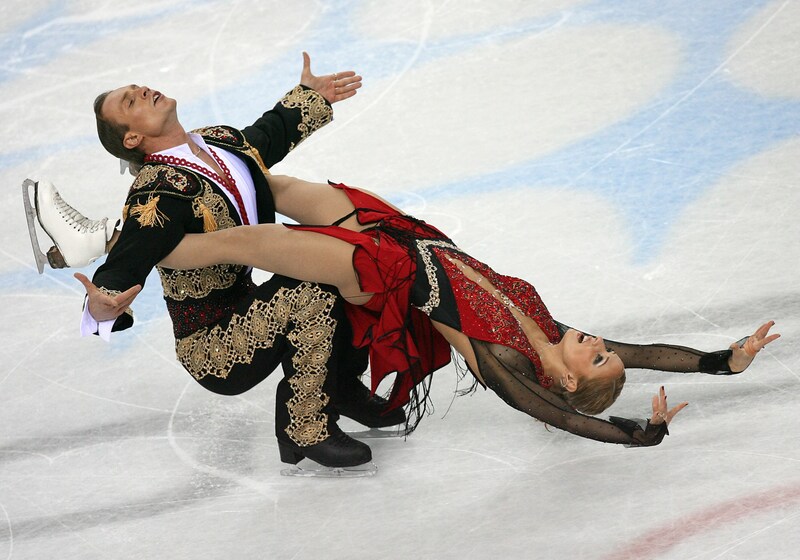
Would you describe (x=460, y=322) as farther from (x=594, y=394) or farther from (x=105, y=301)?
(x=105, y=301)

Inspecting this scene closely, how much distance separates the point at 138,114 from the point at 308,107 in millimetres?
778

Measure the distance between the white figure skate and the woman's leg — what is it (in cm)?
27

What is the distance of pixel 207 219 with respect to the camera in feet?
12.4

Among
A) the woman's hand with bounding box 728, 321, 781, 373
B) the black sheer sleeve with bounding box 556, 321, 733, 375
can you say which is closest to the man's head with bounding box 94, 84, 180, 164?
the black sheer sleeve with bounding box 556, 321, 733, 375

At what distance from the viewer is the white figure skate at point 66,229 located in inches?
151

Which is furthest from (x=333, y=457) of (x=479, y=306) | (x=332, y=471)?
(x=479, y=306)

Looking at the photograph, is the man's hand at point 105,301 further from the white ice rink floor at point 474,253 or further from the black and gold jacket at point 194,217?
the white ice rink floor at point 474,253

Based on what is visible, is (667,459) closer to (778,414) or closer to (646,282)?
(778,414)

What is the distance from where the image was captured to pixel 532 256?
5234 millimetres

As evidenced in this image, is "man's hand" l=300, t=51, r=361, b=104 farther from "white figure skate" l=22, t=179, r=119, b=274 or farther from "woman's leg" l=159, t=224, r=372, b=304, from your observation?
"white figure skate" l=22, t=179, r=119, b=274

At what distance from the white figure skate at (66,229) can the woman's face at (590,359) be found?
1582 millimetres

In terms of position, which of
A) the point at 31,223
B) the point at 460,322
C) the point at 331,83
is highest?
the point at 331,83

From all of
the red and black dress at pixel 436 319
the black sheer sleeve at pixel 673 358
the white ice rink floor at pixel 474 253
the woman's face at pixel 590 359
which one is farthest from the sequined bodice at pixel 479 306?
the white ice rink floor at pixel 474 253

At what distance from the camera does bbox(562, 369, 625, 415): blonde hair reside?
147 inches
